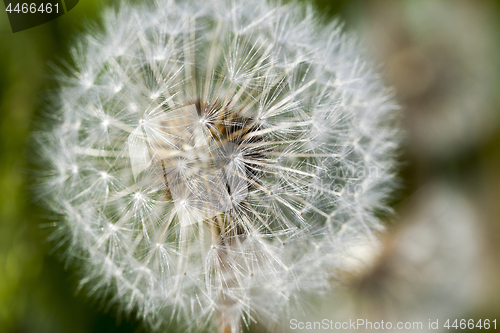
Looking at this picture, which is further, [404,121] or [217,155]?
[404,121]

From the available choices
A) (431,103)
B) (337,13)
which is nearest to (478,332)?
(431,103)

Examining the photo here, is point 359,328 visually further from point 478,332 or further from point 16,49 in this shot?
point 16,49

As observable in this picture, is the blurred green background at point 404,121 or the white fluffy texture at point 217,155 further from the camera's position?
the blurred green background at point 404,121

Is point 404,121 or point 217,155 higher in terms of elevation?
point 404,121
